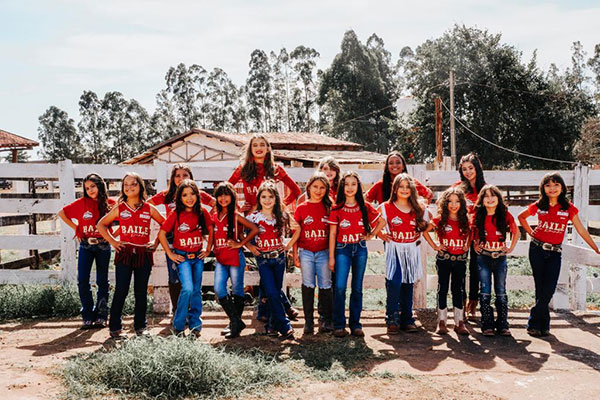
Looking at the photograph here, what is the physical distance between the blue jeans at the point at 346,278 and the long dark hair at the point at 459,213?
2.53 feet

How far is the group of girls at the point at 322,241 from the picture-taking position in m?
4.80

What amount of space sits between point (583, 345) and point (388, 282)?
1811mm

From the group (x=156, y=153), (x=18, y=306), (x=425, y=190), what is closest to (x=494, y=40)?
(x=156, y=153)

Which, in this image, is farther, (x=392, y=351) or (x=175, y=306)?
(x=175, y=306)

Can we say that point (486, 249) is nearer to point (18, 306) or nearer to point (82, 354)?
point (82, 354)

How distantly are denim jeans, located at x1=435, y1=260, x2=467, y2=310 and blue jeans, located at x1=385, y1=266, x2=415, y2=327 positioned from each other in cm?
29

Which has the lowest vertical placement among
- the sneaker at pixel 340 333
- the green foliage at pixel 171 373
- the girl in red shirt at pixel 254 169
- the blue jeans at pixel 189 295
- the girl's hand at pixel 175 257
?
the sneaker at pixel 340 333

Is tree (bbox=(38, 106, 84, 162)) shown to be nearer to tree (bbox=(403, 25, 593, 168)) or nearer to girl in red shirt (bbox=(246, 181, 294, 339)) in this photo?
tree (bbox=(403, 25, 593, 168))

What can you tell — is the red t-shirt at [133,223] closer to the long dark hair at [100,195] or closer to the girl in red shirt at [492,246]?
the long dark hair at [100,195]

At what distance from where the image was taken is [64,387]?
362 cm

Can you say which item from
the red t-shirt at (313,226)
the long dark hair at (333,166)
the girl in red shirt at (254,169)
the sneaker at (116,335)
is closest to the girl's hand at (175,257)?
the girl in red shirt at (254,169)

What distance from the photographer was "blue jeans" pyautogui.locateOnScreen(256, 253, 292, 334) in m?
4.82

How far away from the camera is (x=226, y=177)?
5.85 m

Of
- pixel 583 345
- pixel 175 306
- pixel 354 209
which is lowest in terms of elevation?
pixel 583 345
